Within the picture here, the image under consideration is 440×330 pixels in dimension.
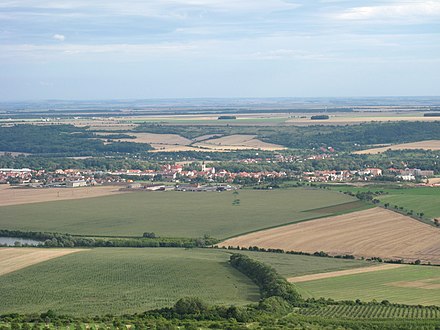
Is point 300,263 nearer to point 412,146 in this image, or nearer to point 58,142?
point 412,146

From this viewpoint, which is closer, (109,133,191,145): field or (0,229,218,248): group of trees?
(0,229,218,248): group of trees

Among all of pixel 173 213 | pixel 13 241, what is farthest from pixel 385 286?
pixel 173 213

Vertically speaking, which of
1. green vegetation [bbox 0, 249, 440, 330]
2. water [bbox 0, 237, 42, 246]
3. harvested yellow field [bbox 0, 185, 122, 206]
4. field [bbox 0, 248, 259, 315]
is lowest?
harvested yellow field [bbox 0, 185, 122, 206]

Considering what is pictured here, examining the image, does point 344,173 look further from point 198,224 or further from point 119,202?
point 198,224

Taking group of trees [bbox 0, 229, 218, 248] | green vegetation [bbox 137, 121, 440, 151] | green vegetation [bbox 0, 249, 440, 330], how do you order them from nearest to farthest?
green vegetation [bbox 0, 249, 440, 330]
group of trees [bbox 0, 229, 218, 248]
green vegetation [bbox 137, 121, 440, 151]

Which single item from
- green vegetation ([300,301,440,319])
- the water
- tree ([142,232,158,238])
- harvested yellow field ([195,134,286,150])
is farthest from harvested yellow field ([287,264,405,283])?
harvested yellow field ([195,134,286,150])

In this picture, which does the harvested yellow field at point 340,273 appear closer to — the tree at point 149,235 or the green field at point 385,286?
the green field at point 385,286

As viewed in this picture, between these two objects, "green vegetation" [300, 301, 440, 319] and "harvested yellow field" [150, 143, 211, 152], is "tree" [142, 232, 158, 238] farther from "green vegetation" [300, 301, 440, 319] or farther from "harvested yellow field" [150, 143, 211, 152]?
"harvested yellow field" [150, 143, 211, 152]
